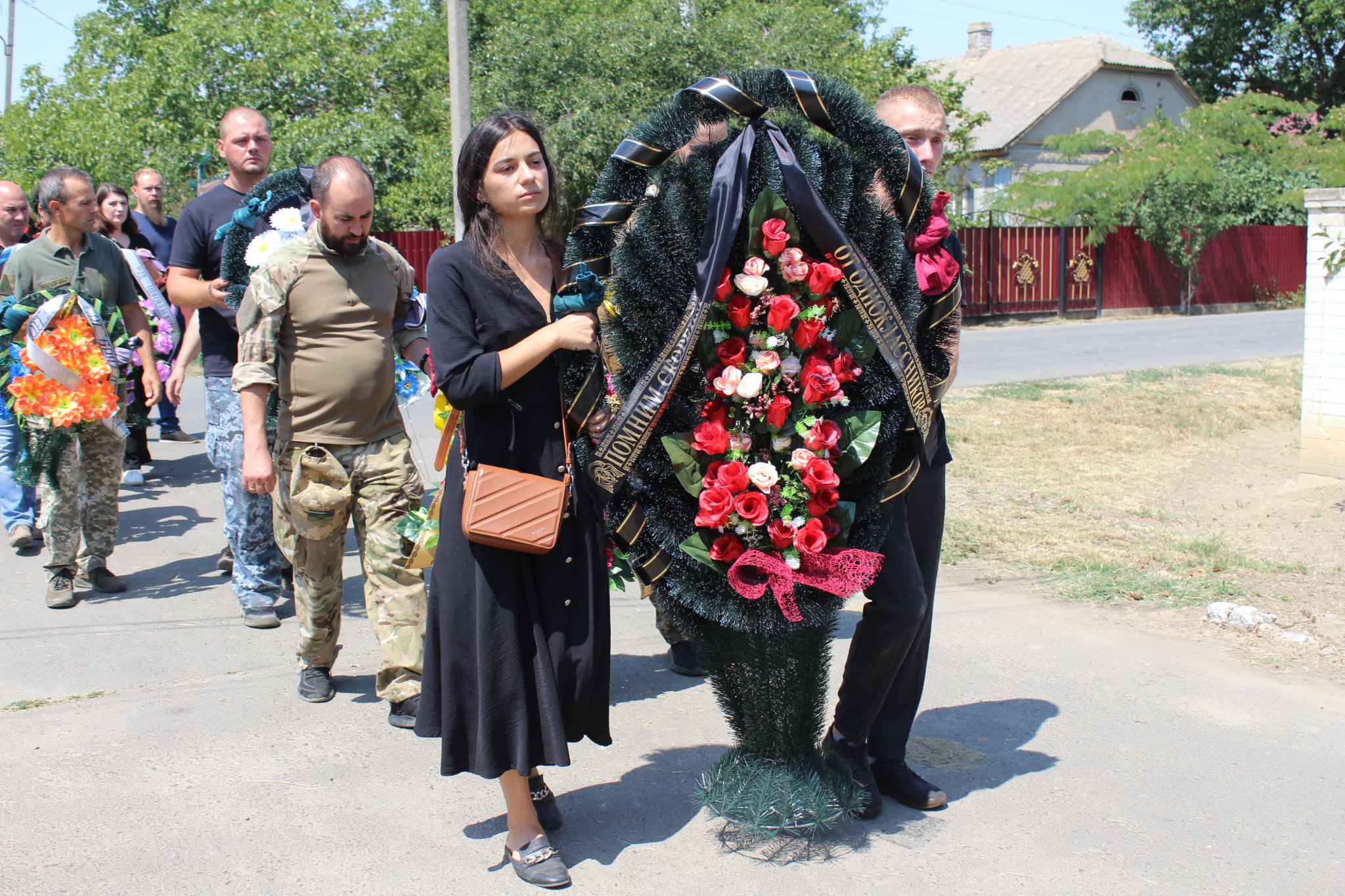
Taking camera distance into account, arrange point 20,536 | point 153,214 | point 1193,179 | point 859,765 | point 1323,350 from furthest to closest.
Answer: point 1193,179 → point 153,214 → point 1323,350 → point 20,536 → point 859,765

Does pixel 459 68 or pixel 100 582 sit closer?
pixel 100 582

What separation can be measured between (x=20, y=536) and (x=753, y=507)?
217 inches

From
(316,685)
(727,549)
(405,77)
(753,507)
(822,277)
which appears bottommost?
(316,685)

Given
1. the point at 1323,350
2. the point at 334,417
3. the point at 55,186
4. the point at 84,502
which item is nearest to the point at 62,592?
the point at 84,502

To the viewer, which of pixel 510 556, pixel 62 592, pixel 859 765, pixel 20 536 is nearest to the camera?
pixel 510 556

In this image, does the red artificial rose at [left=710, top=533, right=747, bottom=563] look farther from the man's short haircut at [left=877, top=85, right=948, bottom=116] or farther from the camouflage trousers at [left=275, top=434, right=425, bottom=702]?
the camouflage trousers at [left=275, top=434, right=425, bottom=702]

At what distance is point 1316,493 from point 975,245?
56.4ft

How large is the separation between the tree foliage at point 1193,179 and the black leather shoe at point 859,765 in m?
22.4

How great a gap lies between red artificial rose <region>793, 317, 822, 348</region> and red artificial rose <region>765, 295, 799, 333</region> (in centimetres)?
4

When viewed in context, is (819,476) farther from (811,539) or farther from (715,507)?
(715,507)

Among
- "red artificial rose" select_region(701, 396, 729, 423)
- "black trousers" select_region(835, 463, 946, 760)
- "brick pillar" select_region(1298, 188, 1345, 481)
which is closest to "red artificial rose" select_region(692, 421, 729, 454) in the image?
"red artificial rose" select_region(701, 396, 729, 423)

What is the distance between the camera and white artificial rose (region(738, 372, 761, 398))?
2.97 metres

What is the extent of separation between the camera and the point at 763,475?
9.80ft

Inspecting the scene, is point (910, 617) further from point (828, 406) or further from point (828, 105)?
point (828, 105)
